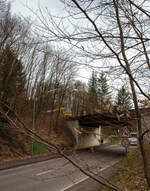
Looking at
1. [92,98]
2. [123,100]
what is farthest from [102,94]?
[123,100]

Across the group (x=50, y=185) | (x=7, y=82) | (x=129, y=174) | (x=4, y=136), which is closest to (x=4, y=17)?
(x=7, y=82)

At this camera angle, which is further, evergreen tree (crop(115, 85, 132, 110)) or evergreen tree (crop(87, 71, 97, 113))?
evergreen tree (crop(115, 85, 132, 110))

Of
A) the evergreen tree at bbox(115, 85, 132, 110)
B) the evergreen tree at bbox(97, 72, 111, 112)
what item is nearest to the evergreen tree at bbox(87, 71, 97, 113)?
the evergreen tree at bbox(97, 72, 111, 112)

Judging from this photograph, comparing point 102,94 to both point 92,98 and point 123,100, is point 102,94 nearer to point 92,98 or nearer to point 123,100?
point 92,98

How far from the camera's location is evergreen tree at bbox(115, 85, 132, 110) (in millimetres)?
2234

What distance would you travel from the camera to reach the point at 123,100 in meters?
2.26

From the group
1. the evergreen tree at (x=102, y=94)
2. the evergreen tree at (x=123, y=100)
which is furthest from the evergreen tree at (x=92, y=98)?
the evergreen tree at (x=123, y=100)

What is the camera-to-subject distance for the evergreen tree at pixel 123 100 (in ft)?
7.33

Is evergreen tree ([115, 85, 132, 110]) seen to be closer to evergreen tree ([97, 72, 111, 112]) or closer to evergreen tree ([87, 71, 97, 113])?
evergreen tree ([97, 72, 111, 112])

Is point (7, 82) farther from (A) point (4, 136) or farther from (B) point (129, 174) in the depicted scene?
(B) point (129, 174)

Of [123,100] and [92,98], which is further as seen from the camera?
[123,100]

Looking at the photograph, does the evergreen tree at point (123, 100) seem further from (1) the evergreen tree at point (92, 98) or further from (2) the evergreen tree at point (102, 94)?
(1) the evergreen tree at point (92, 98)

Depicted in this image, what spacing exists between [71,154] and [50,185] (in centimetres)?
763

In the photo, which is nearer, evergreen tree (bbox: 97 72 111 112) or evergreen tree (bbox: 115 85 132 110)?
evergreen tree (bbox: 97 72 111 112)
